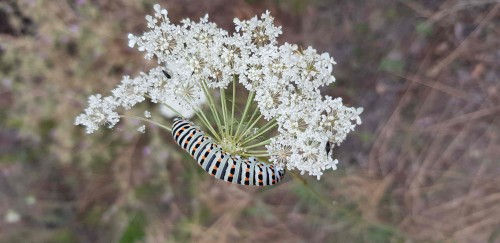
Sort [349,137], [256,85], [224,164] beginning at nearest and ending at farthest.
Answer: [224,164], [256,85], [349,137]

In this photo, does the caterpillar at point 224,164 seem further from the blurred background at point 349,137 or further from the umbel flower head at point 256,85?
the blurred background at point 349,137

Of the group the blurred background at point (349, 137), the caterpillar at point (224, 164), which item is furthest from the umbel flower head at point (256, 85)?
the blurred background at point (349, 137)

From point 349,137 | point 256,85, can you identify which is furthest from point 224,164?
point 349,137

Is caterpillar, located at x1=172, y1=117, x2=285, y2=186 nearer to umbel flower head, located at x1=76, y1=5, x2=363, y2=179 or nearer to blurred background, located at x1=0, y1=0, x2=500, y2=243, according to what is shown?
umbel flower head, located at x1=76, y1=5, x2=363, y2=179

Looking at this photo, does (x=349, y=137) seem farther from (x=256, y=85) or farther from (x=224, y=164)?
(x=224, y=164)

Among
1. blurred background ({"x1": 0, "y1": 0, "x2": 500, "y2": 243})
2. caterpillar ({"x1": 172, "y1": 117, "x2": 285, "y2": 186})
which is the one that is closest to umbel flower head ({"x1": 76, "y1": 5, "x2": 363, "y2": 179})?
caterpillar ({"x1": 172, "y1": 117, "x2": 285, "y2": 186})

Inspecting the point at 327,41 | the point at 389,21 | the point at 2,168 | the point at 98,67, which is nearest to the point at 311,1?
the point at 327,41

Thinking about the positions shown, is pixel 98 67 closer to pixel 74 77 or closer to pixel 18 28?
pixel 74 77
